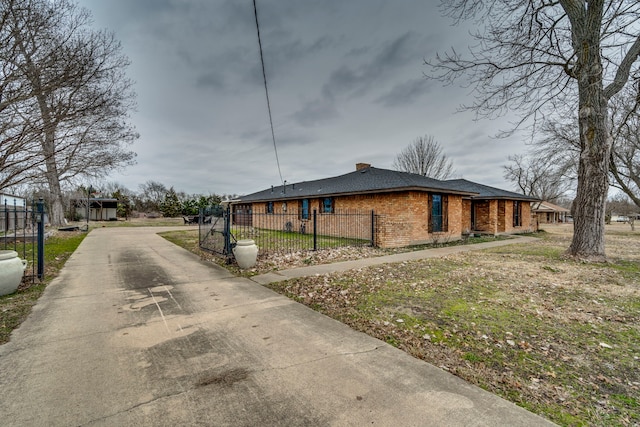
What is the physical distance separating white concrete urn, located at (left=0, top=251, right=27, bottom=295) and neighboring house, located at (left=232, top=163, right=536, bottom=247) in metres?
5.25

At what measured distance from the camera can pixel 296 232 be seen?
18766 millimetres

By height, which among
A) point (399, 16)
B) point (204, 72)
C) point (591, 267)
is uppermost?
point (399, 16)

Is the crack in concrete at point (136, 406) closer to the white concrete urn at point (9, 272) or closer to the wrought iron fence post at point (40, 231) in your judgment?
the white concrete urn at point (9, 272)

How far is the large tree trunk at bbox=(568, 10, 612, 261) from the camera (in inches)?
352

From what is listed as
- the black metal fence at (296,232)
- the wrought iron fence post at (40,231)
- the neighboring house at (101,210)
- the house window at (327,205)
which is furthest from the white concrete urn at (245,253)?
the neighboring house at (101,210)

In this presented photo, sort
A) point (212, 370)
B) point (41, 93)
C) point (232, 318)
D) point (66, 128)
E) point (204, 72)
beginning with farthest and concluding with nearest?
point (204, 72), point (66, 128), point (41, 93), point (232, 318), point (212, 370)

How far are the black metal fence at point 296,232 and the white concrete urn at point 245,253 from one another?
1.00 meters

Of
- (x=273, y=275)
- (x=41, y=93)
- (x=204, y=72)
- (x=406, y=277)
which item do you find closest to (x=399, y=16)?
(x=204, y=72)

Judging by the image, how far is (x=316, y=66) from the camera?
12.1m

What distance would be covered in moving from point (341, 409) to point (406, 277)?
5.10 metres

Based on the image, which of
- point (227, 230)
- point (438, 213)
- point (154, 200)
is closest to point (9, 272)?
point (227, 230)

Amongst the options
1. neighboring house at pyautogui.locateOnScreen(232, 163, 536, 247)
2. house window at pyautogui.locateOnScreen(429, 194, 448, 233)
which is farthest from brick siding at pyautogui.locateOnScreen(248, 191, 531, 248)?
house window at pyautogui.locateOnScreen(429, 194, 448, 233)

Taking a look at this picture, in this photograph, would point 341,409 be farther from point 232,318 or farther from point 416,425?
point 232,318

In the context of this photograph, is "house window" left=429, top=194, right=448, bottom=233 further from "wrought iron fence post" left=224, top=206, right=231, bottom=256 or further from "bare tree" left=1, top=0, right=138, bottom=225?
"bare tree" left=1, top=0, right=138, bottom=225
